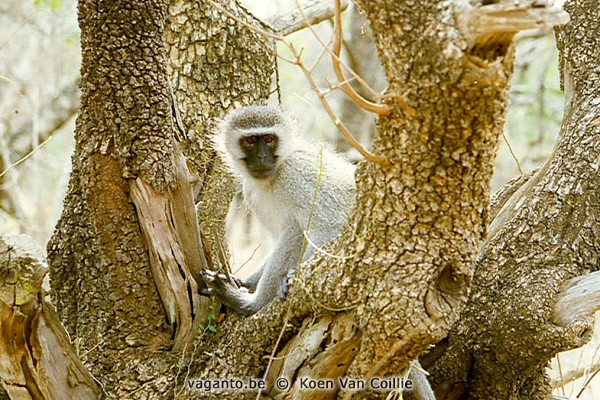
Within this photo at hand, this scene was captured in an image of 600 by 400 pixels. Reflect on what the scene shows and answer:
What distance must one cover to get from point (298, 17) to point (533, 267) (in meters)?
2.70

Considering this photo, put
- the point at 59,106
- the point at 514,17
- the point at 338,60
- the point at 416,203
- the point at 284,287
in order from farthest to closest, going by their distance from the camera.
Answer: the point at 59,106 → the point at 284,287 → the point at 416,203 → the point at 338,60 → the point at 514,17

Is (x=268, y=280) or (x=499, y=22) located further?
(x=268, y=280)

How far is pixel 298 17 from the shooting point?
5.60 metres

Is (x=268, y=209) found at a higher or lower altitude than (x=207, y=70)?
lower

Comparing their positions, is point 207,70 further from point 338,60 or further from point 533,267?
point 338,60

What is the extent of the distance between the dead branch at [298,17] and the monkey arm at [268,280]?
1819mm

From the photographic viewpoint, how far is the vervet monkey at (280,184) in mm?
4352

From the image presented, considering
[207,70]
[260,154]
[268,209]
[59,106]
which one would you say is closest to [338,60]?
[260,154]

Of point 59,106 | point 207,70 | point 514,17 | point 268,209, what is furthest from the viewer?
point 59,106

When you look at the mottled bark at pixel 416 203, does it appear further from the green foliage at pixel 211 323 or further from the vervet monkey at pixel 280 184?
the vervet monkey at pixel 280 184

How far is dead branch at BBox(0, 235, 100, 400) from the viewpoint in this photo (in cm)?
307

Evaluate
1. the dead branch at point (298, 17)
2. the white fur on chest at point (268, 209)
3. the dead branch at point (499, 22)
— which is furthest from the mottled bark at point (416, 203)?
the dead branch at point (298, 17)

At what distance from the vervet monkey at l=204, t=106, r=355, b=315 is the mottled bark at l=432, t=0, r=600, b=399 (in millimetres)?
926

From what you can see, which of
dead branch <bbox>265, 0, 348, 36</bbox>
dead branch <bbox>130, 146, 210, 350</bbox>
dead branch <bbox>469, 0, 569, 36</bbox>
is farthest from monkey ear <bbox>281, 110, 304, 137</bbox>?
dead branch <bbox>469, 0, 569, 36</bbox>
